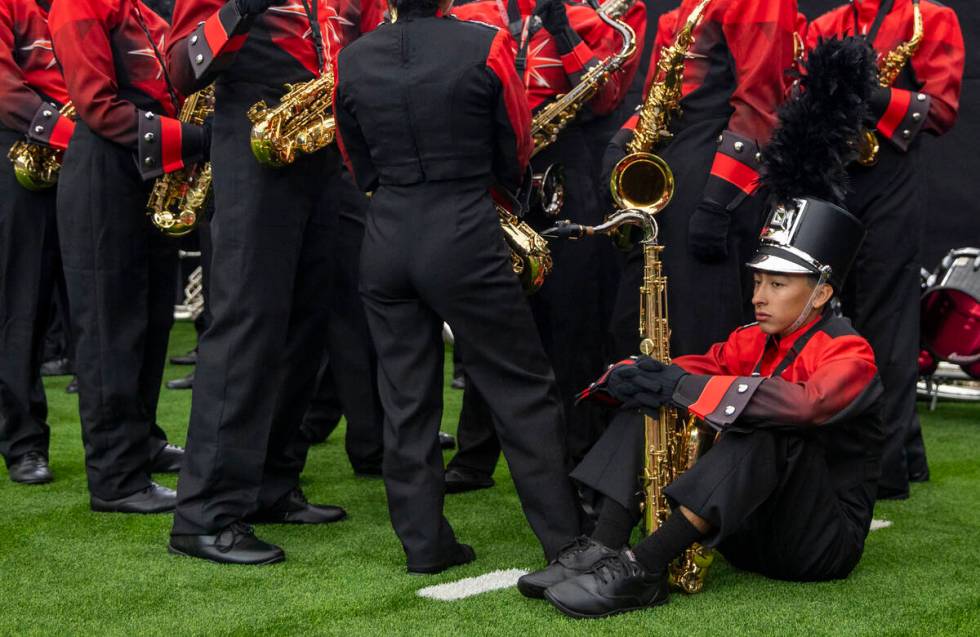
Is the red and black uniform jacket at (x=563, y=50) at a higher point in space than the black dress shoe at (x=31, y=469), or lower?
higher

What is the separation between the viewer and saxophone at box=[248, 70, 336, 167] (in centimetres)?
389

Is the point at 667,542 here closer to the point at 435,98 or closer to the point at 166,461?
the point at 435,98

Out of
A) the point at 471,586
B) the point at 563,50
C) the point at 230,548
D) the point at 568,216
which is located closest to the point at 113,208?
the point at 230,548

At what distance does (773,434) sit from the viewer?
3.38m

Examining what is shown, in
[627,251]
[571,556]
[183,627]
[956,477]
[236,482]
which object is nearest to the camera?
[183,627]

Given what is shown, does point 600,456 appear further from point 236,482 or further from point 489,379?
point 236,482

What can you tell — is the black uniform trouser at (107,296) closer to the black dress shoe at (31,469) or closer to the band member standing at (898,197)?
the black dress shoe at (31,469)

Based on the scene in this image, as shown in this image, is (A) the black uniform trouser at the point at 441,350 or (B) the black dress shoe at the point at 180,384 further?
(B) the black dress shoe at the point at 180,384

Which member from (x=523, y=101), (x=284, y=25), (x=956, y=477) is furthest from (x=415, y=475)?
(x=956, y=477)

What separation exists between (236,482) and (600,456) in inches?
46.6

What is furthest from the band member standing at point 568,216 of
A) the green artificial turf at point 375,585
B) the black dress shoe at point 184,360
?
the black dress shoe at point 184,360

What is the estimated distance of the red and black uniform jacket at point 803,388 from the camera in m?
3.35

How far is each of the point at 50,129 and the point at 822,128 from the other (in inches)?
118

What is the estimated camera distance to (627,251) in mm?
4504
